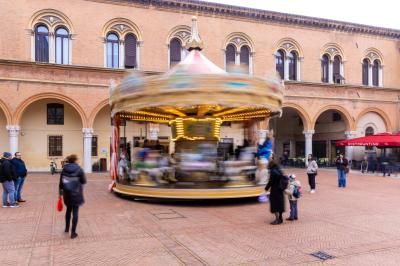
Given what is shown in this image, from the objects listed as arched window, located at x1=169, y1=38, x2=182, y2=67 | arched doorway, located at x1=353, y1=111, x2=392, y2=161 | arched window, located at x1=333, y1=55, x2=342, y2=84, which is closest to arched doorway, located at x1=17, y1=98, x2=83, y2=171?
arched window, located at x1=169, y1=38, x2=182, y2=67

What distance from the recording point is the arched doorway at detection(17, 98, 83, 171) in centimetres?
2350

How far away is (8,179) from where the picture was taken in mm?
10367

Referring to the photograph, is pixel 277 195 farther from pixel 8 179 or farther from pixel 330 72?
pixel 330 72

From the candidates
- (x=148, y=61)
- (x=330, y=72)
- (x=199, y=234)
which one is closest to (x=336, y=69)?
(x=330, y=72)

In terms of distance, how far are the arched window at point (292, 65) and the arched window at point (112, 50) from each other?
12351mm

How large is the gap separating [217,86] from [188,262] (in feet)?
20.4

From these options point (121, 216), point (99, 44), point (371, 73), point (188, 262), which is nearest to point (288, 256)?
point (188, 262)

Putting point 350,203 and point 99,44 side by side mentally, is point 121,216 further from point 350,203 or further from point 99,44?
point 99,44

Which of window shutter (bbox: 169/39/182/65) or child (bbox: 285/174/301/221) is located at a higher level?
window shutter (bbox: 169/39/182/65)

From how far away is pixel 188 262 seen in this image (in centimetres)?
593

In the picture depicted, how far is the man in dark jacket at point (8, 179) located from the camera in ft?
33.8

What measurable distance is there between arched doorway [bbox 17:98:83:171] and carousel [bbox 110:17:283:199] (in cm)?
1040

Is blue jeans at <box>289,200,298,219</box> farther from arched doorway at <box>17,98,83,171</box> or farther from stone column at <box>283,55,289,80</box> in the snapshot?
stone column at <box>283,55,289,80</box>

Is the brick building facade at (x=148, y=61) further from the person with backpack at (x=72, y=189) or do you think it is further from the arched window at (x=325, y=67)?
the person with backpack at (x=72, y=189)
